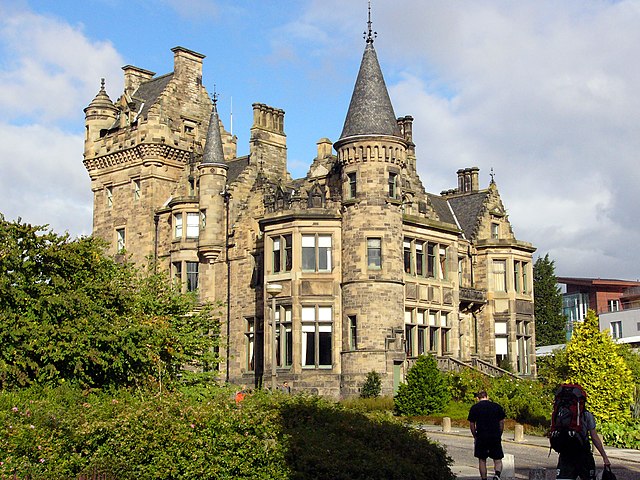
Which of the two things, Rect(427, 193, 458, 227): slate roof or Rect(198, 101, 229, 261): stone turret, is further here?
Rect(427, 193, 458, 227): slate roof

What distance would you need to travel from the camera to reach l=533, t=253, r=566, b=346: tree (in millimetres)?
76500

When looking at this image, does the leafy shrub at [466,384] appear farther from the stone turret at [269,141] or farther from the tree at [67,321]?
the stone turret at [269,141]

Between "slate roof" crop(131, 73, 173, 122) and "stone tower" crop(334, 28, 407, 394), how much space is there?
15874 millimetres

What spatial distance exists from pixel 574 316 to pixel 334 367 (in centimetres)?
→ 7863

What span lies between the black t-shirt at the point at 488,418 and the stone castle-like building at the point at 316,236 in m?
20.6

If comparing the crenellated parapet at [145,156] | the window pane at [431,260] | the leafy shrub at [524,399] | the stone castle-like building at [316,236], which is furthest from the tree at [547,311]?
the leafy shrub at [524,399]

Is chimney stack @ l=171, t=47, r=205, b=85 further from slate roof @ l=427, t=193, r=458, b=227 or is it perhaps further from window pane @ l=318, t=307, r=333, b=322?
window pane @ l=318, t=307, r=333, b=322

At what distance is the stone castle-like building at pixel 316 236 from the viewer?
41.5 meters

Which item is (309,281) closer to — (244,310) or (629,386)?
(244,310)

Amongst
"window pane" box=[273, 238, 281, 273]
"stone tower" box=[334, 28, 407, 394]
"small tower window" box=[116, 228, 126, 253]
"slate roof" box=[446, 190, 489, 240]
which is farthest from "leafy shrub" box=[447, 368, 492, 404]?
"small tower window" box=[116, 228, 126, 253]

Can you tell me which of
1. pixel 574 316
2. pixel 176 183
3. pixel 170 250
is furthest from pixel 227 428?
pixel 574 316

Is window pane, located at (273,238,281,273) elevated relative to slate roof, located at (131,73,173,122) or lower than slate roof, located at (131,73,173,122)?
lower

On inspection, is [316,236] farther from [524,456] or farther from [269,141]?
[524,456]

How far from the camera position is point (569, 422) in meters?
14.6
